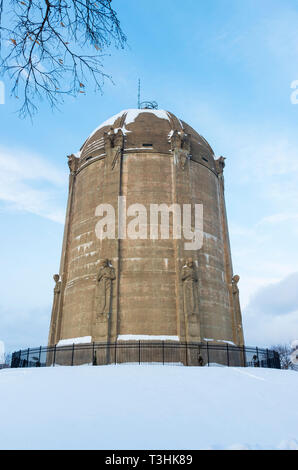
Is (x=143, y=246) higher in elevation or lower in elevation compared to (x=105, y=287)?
higher

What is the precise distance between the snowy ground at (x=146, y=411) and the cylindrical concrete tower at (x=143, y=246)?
26.0ft

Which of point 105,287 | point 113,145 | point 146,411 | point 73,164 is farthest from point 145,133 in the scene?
point 146,411

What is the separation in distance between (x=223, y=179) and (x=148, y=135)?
838 centimetres

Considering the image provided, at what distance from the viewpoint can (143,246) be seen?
23.3 m

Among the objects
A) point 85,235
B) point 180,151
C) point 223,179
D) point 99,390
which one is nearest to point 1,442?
point 99,390

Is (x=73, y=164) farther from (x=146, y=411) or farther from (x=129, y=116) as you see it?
(x=146, y=411)

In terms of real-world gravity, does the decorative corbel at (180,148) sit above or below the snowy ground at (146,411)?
above

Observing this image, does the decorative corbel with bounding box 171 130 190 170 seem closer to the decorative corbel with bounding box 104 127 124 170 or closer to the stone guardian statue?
the decorative corbel with bounding box 104 127 124 170

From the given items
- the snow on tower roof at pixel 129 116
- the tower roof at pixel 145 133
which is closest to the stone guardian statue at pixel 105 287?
the tower roof at pixel 145 133

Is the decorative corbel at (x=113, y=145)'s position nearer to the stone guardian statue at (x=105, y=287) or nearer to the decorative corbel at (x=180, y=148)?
the decorative corbel at (x=180, y=148)

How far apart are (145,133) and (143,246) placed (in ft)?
30.9

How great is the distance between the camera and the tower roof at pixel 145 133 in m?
26.5

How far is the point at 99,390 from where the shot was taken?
1064 centimetres

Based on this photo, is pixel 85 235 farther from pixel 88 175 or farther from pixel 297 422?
pixel 297 422
